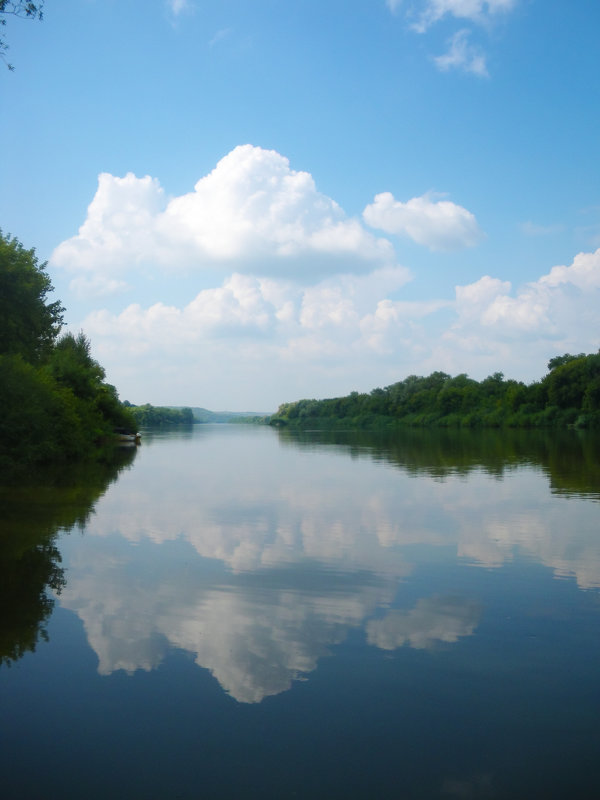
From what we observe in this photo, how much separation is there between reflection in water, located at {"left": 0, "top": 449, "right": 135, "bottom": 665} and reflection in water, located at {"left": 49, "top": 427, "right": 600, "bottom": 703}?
474 mm

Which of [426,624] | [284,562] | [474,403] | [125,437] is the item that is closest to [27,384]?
[284,562]

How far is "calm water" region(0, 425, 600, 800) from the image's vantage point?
466cm

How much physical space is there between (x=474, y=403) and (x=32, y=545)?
113 metres

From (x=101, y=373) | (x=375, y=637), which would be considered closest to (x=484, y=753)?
(x=375, y=637)

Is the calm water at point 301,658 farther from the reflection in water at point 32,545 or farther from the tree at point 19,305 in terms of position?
the tree at point 19,305

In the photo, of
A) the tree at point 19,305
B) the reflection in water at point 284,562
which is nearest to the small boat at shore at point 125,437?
the tree at point 19,305

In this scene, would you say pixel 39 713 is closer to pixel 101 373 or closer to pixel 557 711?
pixel 557 711

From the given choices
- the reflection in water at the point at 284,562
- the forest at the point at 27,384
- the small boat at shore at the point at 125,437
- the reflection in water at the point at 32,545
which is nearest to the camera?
the reflection in water at the point at 284,562

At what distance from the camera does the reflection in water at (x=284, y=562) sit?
23.4 ft

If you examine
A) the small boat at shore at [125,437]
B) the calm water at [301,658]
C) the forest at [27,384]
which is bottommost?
the calm water at [301,658]

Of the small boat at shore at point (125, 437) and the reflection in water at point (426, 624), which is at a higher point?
the small boat at shore at point (125, 437)

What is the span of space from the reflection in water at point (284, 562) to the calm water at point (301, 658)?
48mm

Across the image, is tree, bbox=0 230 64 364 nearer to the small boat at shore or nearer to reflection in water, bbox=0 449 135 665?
reflection in water, bbox=0 449 135 665

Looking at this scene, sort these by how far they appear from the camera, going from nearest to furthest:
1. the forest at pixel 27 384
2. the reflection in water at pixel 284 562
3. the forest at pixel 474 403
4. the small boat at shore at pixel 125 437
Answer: the reflection in water at pixel 284 562, the forest at pixel 27 384, the small boat at shore at pixel 125 437, the forest at pixel 474 403
